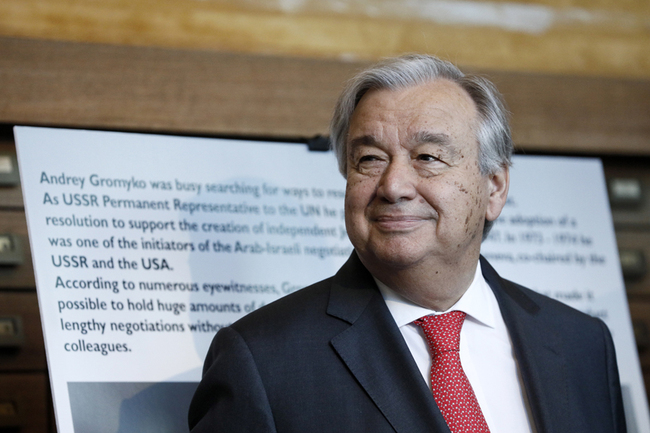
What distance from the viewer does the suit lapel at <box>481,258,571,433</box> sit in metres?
1.79

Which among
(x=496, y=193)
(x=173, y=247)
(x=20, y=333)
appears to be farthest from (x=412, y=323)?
(x=20, y=333)

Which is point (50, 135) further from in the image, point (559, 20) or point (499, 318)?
point (559, 20)

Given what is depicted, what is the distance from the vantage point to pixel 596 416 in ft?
6.35

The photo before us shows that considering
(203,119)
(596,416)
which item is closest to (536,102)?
(203,119)

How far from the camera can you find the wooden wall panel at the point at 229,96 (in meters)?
2.56

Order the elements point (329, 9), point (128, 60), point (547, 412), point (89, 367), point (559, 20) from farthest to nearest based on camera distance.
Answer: point (559, 20)
point (329, 9)
point (128, 60)
point (89, 367)
point (547, 412)

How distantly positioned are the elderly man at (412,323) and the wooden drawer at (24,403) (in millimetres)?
1140

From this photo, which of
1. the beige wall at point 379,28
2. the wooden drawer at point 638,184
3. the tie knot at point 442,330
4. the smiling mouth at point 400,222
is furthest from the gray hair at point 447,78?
the wooden drawer at point 638,184

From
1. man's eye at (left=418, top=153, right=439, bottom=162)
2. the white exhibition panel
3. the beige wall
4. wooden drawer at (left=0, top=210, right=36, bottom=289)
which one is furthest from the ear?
wooden drawer at (left=0, top=210, right=36, bottom=289)

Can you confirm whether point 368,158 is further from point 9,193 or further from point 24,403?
point 24,403

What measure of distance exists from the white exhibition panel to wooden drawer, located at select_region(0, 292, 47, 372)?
1.85ft

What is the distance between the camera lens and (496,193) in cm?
201

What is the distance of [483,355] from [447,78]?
2.30ft

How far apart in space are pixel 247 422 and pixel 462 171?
0.77 metres
